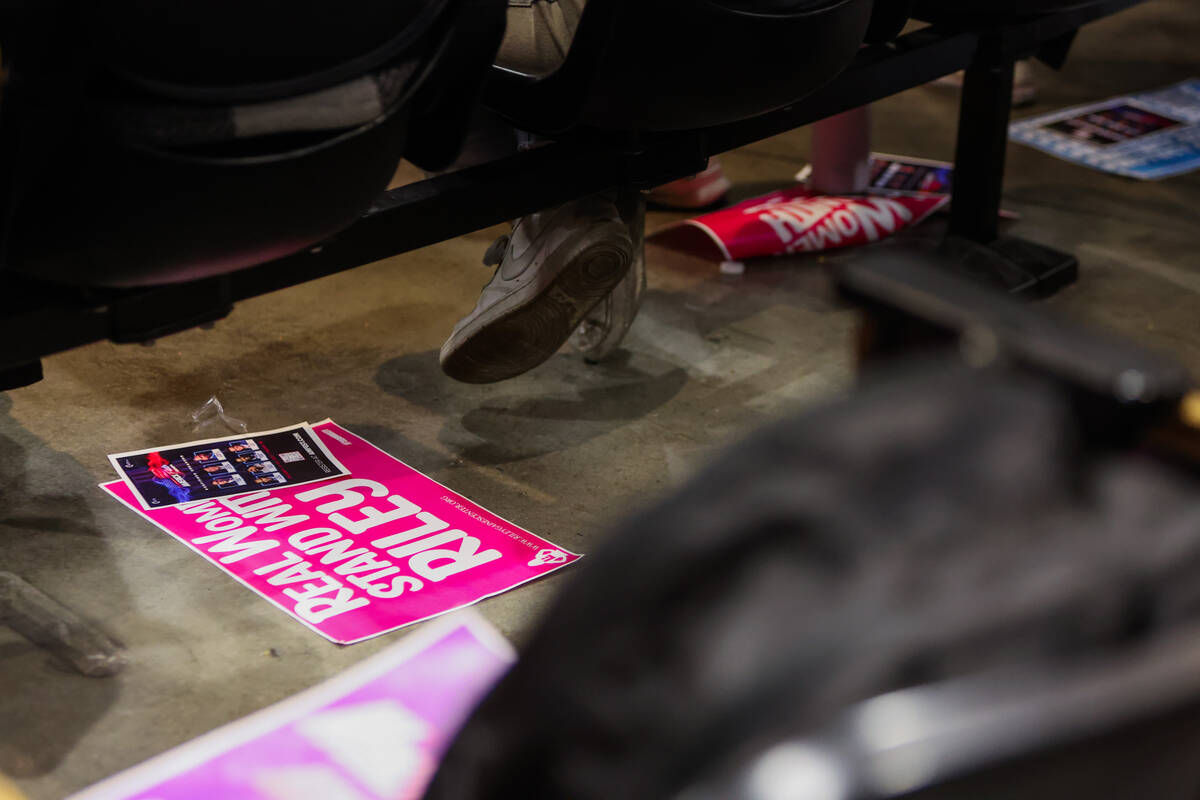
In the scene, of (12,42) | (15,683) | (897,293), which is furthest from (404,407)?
(897,293)

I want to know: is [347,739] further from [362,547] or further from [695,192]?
[695,192]

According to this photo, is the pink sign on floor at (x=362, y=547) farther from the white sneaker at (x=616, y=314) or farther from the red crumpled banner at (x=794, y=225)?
the red crumpled banner at (x=794, y=225)

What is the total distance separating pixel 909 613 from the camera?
1.08 ft

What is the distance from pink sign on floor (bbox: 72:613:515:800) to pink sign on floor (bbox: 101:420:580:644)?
0.07 m

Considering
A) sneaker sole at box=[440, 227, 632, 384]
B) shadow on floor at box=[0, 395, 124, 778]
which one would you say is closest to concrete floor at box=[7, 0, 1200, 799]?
shadow on floor at box=[0, 395, 124, 778]

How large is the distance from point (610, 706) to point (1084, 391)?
0.52 ft

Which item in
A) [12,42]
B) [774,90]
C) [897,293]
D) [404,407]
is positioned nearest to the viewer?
[897,293]

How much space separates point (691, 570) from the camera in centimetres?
34

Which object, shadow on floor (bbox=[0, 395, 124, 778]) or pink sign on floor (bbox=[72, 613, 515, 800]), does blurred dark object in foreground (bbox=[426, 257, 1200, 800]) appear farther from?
shadow on floor (bbox=[0, 395, 124, 778])

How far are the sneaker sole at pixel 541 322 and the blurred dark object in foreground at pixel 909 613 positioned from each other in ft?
3.03

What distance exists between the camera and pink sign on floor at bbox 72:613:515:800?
89cm

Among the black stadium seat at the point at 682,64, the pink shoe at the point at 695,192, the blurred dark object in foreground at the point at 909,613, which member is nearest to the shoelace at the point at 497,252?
the black stadium seat at the point at 682,64

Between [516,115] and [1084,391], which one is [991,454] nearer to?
[1084,391]

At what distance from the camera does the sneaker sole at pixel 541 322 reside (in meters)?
1.29
